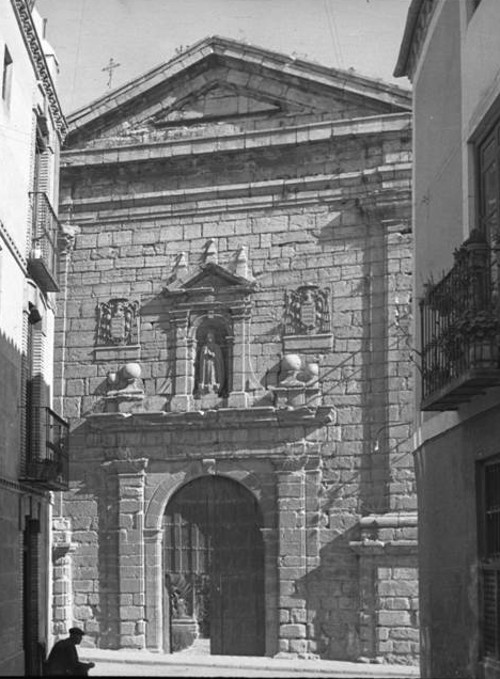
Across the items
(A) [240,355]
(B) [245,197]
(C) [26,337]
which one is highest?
(B) [245,197]

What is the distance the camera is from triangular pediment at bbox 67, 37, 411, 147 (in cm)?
2162

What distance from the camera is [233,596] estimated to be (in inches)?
818

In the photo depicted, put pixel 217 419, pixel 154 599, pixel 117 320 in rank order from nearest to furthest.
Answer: pixel 154 599 → pixel 217 419 → pixel 117 320

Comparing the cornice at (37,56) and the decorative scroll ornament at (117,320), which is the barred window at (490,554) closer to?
the cornice at (37,56)

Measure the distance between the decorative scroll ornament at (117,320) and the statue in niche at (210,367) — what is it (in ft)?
4.37

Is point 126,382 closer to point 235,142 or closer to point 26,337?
point 235,142

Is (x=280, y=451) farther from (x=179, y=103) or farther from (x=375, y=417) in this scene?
(x=179, y=103)

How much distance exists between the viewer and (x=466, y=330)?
27.5 feet

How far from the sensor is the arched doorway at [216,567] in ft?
67.9

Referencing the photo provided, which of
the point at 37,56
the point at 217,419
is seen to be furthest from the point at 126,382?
the point at 37,56

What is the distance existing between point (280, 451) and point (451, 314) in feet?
39.2

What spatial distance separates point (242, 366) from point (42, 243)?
6601mm

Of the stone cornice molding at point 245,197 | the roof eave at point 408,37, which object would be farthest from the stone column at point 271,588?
the roof eave at point 408,37

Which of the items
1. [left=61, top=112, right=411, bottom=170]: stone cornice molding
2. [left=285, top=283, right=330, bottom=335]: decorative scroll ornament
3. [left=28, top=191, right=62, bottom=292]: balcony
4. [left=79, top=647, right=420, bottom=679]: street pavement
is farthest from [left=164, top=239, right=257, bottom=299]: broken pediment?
[left=79, top=647, right=420, bottom=679]: street pavement
